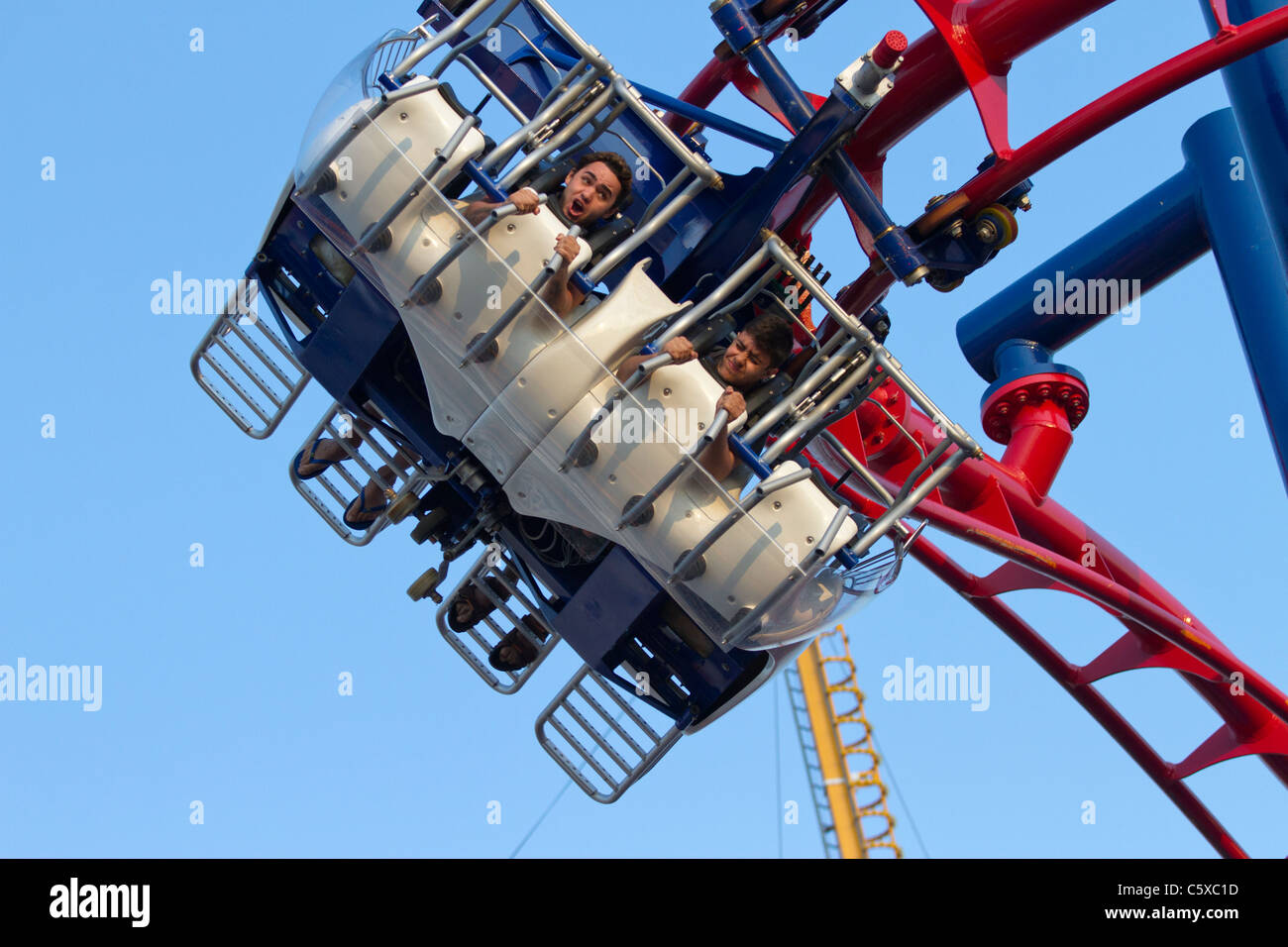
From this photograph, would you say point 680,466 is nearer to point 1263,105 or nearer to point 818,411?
point 818,411

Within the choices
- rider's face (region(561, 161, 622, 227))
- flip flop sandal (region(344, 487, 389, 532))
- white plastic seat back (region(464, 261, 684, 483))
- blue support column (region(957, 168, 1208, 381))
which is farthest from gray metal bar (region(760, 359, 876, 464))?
blue support column (region(957, 168, 1208, 381))

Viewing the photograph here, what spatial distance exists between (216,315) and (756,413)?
3535 millimetres

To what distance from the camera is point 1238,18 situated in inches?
411

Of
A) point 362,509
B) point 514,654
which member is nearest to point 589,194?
point 362,509

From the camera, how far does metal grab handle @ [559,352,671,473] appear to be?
8578mm

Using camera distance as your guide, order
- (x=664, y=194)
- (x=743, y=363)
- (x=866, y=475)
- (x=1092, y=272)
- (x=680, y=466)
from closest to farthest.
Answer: (x=680, y=466) < (x=743, y=363) < (x=866, y=475) < (x=664, y=194) < (x=1092, y=272)

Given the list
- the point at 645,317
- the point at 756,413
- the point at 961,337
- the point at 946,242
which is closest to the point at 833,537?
the point at 756,413

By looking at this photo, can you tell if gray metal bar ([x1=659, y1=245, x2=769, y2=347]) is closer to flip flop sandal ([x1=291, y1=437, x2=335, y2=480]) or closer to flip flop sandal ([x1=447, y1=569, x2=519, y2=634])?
flip flop sandal ([x1=447, y1=569, x2=519, y2=634])

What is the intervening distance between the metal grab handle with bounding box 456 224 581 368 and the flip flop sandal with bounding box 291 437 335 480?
89.0 inches

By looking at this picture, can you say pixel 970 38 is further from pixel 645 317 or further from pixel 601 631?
pixel 601 631

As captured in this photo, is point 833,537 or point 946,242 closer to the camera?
point 833,537

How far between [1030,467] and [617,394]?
4.33 m

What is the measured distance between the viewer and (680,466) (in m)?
8.60
